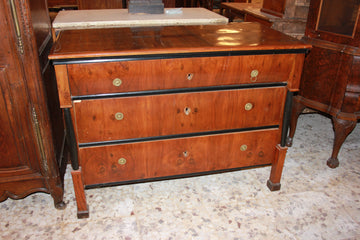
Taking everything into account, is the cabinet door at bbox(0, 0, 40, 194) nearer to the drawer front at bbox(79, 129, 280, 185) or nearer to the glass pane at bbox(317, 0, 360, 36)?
the drawer front at bbox(79, 129, 280, 185)

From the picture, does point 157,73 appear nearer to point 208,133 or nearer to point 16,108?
point 208,133

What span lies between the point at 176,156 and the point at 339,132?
1.24m

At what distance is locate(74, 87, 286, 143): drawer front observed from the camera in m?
1.64

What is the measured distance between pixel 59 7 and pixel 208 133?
12.1ft

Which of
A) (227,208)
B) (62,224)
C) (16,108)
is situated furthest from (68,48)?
(227,208)

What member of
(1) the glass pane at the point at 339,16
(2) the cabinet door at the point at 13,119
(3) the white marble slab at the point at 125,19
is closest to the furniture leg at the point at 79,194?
(2) the cabinet door at the point at 13,119

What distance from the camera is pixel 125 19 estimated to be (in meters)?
2.07

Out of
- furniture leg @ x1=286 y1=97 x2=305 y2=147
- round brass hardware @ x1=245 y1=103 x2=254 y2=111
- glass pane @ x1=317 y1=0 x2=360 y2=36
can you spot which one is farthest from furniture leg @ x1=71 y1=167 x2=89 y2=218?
glass pane @ x1=317 y1=0 x2=360 y2=36

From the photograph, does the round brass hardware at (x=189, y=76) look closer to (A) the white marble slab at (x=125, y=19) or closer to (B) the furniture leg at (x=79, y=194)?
(A) the white marble slab at (x=125, y=19)

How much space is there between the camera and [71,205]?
1.97 m

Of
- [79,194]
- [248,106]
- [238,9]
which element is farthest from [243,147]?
[238,9]

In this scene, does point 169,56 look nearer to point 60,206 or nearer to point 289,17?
point 60,206

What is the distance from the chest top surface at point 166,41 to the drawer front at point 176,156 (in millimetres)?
519

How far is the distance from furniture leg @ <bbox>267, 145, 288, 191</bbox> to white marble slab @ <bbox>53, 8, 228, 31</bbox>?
3.22 ft
